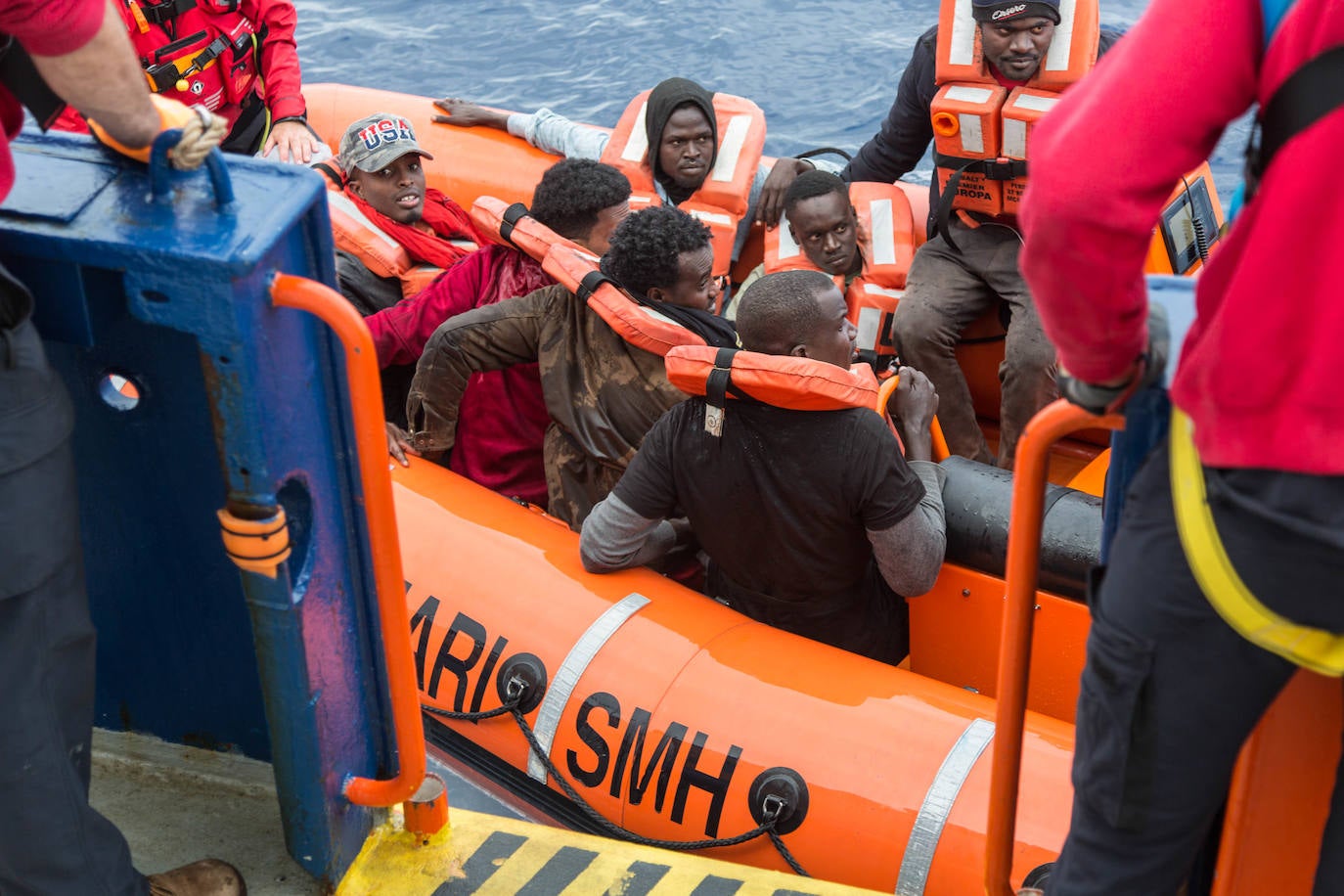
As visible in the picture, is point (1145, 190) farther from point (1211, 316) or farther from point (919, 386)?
point (919, 386)

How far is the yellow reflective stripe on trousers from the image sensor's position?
1.20 m

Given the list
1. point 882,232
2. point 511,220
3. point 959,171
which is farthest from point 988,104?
point 511,220

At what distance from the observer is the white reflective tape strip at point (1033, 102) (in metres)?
3.70

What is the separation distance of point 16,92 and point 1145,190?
1200mm

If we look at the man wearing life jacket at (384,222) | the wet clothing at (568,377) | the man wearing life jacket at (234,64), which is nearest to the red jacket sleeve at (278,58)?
the man wearing life jacket at (234,64)

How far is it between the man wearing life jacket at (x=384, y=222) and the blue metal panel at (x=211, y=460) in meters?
1.91

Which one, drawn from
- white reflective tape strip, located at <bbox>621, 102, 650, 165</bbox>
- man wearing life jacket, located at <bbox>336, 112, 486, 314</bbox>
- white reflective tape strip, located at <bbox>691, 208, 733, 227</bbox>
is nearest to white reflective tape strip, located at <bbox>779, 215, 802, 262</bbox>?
white reflective tape strip, located at <bbox>691, 208, 733, 227</bbox>

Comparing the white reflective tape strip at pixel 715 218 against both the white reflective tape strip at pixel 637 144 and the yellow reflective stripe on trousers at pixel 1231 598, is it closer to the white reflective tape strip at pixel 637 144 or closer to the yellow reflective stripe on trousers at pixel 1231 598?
the white reflective tape strip at pixel 637 144

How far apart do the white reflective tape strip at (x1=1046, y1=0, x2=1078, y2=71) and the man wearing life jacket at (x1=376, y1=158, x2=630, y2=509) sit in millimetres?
1290

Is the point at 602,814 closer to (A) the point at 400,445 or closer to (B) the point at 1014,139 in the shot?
(A) the point at 400,445

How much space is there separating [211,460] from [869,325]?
8.47 ft

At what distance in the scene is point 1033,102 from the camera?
373 cm

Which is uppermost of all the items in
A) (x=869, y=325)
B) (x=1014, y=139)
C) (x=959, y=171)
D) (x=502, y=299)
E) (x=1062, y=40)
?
(x=1062, y=40)

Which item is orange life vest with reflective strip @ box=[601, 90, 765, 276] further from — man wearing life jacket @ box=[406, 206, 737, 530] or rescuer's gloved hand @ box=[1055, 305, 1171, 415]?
rescuer's gloved hand @ box=[1055, 305, 1171, 415]
